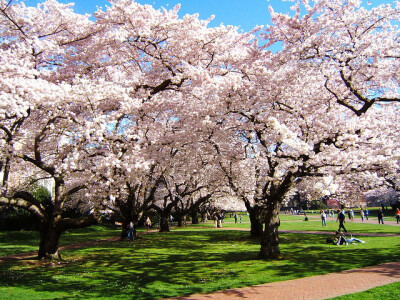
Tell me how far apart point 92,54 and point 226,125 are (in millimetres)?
6780

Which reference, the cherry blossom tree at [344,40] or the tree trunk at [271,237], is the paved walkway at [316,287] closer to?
the tree trunk at [271,237]

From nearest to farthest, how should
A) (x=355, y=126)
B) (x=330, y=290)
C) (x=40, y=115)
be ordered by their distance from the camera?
1. (x=330, y=290)
2. (x=355, y=126)
3. (x=40, y=115)

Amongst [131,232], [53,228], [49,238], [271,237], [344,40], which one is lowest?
[131,232]

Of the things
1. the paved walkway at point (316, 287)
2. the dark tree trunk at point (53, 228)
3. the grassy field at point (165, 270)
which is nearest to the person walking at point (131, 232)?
the grassy field at point (165, 270)

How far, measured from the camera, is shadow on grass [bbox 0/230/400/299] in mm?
8797

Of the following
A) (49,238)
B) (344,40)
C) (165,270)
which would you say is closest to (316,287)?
(165,270)

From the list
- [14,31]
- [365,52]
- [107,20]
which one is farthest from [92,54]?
[365,52]

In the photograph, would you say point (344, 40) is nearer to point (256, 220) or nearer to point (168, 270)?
point (168, 270)

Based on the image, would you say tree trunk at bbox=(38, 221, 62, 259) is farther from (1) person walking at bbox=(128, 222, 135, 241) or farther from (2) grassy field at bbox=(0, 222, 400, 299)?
Answer: (1) person walking at bbox=(128, 222, 135, 241)

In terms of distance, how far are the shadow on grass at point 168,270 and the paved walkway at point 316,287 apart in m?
0.54

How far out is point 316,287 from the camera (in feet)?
27.0

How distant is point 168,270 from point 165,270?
0.38ft

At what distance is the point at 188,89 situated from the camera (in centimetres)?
1283

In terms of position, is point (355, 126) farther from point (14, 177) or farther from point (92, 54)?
point (14, 177)
